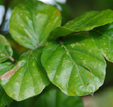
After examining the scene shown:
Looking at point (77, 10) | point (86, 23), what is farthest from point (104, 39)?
point (77, 10)

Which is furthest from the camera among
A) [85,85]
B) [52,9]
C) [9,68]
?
[52,9]

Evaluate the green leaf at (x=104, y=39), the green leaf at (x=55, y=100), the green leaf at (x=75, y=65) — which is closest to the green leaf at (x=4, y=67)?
the green leaf at (x=75, y=65)

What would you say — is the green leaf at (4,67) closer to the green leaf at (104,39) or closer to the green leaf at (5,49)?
the green leaf at (5,49)

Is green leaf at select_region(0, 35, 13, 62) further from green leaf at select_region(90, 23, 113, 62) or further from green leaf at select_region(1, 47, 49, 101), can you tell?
green leaf at select_region(90, 23, 113, 62)

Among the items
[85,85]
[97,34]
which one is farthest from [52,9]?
[85,85]

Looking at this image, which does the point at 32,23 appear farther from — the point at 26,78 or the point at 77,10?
the point at 77,10

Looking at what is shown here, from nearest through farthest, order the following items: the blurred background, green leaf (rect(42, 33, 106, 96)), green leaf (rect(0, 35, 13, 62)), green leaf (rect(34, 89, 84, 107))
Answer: green leaf (rect(42, 33, 106, 96)) < green leaf (rect(0, 35, 13, 62)) < green leaf (rect(34, 89, 84, 107)) < the blurred background

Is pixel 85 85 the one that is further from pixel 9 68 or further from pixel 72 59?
pixel 9 68

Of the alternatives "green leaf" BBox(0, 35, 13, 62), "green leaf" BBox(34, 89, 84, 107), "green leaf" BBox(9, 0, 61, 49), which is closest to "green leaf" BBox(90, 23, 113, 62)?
"green leaf" BBox(9, 0, 61, 49)
